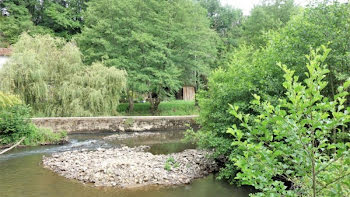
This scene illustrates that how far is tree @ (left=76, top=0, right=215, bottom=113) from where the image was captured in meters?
22.1

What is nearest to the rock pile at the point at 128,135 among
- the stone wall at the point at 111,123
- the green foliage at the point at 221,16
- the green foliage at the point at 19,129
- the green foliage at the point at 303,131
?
the stone wall at the point at 111,123

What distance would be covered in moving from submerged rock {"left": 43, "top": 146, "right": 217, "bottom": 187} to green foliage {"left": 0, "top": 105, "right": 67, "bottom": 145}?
3.09 metres

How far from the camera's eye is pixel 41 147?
13.6 m

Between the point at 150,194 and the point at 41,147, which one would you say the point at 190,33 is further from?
the point at 150,194

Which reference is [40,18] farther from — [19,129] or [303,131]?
[303,131]

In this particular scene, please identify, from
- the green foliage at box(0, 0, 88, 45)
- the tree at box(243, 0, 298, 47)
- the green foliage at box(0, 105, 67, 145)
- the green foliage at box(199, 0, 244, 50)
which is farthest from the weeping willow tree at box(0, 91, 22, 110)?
the green foliage at box(199, 0, 244, 50)

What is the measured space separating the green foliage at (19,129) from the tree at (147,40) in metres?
8.21

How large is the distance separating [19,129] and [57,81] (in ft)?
20.0


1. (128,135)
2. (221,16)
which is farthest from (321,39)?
(221,16)

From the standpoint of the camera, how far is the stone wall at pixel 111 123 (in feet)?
57.0

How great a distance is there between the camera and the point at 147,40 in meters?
21.5

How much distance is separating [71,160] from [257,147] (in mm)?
9856

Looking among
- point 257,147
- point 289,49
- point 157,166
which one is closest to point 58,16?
point 157,166

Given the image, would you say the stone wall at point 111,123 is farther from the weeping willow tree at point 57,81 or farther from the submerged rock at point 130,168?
the submerged rock at point 130,168
